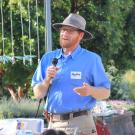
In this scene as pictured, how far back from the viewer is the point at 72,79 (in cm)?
523

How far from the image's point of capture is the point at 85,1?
16.0 metres

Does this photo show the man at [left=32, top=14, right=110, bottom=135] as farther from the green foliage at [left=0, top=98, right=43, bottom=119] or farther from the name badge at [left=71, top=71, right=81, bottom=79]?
the green foliage at [left=0, top=98, right=43, bottom=119]

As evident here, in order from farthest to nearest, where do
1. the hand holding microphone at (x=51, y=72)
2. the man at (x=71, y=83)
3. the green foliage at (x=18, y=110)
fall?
1. the green foliage at (x=18, y=110)
2. the man at (x=71, y=83)
3. the hand holding microphone at (x=51, y=72)

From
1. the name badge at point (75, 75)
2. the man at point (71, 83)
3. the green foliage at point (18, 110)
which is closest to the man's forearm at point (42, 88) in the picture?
the man at point (71, 83)

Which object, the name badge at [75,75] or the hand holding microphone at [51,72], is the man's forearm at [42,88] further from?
the name badge at [75,75]

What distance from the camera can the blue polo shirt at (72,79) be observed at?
524cm

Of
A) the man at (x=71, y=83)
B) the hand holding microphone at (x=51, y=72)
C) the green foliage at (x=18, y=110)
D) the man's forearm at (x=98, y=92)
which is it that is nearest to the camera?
the hand holding microphone at (x=51, y=72)

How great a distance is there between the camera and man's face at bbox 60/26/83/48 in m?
5.29

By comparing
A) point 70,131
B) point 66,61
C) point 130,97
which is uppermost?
point 66,61

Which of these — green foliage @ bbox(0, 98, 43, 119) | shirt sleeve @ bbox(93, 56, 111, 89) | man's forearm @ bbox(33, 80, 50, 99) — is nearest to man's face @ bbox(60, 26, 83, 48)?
shirt sleeve @ bbox(93, 56, 111, 89)

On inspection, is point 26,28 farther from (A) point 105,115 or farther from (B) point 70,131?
(B) point 70,131

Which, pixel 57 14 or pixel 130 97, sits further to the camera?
pixel 57 14

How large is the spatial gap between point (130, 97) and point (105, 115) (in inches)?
165

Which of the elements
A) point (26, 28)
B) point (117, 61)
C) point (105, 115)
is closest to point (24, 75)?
point (26, 28)
